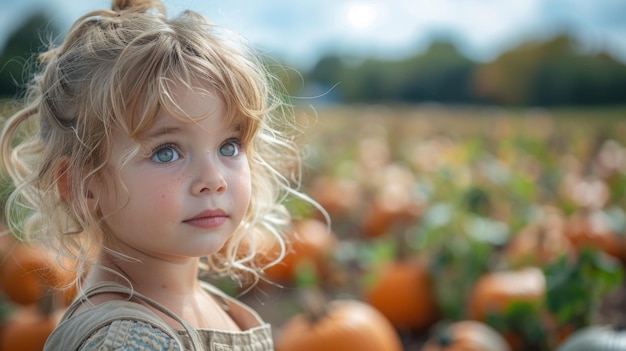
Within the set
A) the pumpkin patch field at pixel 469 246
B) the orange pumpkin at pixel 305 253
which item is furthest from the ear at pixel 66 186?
the orange pumpkin at pixel 305 253

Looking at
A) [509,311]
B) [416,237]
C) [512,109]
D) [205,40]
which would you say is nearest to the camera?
[205,40]

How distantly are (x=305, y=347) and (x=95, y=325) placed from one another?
1406 mm

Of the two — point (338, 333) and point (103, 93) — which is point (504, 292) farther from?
point (103, 93)

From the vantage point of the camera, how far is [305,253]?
3770mm

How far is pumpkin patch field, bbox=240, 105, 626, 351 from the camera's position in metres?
2.58

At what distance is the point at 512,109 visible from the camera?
6.96m

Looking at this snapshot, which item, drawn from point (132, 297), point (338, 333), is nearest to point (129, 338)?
point (132, 297)

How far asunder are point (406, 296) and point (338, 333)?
80 cm

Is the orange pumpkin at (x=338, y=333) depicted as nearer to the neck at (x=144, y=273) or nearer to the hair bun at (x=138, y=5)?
the neck at (x=144, y=273)

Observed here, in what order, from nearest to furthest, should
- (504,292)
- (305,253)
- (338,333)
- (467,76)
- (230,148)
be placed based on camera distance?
(230,148) < (338,333) < (504,292) < (305,253) < (467,76)

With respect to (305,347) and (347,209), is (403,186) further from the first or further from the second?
(305,347)

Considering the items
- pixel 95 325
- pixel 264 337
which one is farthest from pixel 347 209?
pixel 95 325

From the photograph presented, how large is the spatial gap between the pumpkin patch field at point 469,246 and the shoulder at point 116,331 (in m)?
0.67

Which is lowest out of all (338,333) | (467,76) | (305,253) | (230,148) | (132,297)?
(305,253)
